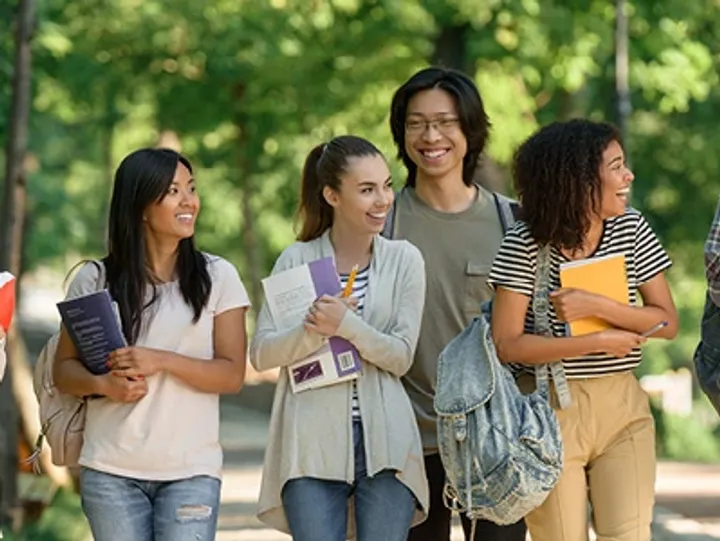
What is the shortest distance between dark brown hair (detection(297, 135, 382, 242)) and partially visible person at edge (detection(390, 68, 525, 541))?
0.29m

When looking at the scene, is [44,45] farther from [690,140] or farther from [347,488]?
[690,140]

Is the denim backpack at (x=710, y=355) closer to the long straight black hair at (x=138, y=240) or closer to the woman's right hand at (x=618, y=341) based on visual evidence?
the woman's right hand at (x=618, y=341)

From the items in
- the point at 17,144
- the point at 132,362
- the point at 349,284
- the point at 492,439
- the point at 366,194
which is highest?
the point at 17,144

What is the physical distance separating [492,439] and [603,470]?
0.42 m

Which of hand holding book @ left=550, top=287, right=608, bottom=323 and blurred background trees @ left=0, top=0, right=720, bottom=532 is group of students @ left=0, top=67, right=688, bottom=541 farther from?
blurred background trees @ left=0, top=0, right=720, bottom=532

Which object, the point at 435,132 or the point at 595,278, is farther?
the point at 435,132

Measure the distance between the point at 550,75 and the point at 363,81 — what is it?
201cm

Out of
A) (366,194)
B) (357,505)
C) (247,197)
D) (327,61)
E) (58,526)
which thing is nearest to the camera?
(357,505)

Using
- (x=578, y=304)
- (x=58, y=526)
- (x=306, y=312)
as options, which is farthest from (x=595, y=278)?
(x=58, y=526)

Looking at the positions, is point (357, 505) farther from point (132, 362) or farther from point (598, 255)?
point (598, 255)

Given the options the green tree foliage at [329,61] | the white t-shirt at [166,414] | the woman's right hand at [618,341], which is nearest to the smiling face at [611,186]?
the woman's right hand at [618,341]

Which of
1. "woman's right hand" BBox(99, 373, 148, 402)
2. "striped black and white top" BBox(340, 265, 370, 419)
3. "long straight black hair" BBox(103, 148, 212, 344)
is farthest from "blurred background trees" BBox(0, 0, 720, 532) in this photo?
"woman's right hand" BBox(99, 373, 148, 402)

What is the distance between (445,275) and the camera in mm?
6547

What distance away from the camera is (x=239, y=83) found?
19.7 meters
